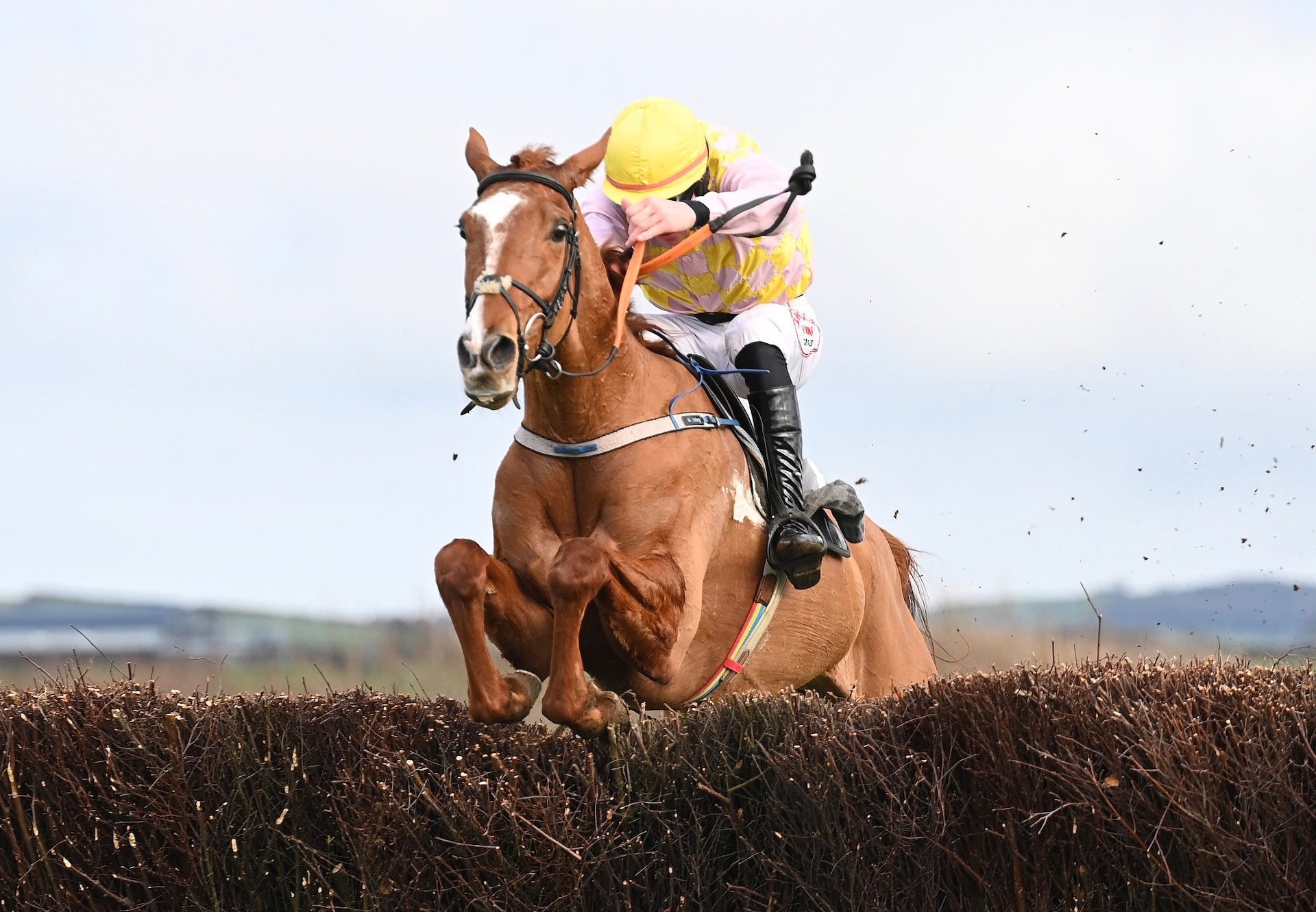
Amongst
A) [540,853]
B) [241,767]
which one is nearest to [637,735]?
[540,853]

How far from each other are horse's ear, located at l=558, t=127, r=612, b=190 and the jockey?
0.29m

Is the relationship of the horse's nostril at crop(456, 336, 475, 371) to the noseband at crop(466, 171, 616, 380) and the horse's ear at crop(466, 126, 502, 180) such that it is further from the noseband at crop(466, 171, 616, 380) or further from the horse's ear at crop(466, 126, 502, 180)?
the horse's ear at crop(466, 126, 502, 180)

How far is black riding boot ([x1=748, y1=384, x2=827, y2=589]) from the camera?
18.3 ft

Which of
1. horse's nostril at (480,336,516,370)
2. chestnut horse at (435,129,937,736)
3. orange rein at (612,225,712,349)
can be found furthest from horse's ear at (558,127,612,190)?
horse's nostril at (480,336,516,370)

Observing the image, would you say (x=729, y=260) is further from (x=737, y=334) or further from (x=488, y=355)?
(x=488, y=355)

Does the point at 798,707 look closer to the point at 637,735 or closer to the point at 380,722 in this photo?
the point at 637,735

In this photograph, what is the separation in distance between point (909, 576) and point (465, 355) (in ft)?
13.7

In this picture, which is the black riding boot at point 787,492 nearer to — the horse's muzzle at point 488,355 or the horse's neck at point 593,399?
the horse's neck at point 593,399

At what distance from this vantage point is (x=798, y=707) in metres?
4.94

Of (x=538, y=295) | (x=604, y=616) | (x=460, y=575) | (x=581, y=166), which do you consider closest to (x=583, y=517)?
(x=604, y=616)

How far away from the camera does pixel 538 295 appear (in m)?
Result: 4.59

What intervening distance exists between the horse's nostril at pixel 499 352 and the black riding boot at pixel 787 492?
169 cm

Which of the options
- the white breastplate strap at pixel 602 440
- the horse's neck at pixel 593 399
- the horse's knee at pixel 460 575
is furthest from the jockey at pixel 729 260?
the horse's knee at pixel 460 575

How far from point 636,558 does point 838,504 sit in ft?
5.22
